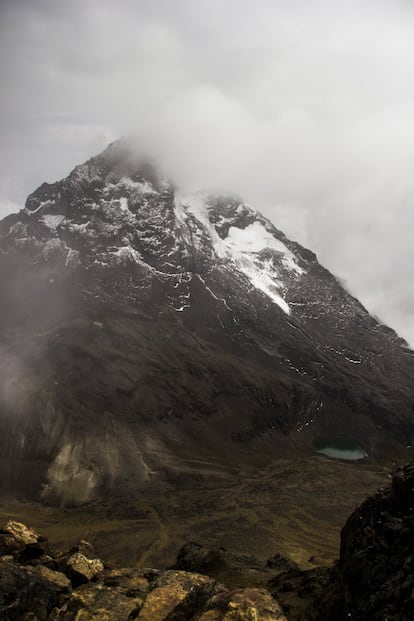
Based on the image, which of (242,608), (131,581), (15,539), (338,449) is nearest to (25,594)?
(131,581)

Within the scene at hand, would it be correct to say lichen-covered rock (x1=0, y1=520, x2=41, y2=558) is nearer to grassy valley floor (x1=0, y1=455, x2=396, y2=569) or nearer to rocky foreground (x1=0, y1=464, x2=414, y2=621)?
rocky foreground (x1=0, y1=464, x2=414, y2=621)

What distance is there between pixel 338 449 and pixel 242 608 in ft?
595

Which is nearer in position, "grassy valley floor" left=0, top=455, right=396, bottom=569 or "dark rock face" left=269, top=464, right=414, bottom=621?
"dark rock face" left=269, top=464, right=414, bottom=621

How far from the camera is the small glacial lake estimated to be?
184 meters

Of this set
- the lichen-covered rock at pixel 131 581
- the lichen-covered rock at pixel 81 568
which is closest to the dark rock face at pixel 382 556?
the lichen-covered rock at pixel 131 581

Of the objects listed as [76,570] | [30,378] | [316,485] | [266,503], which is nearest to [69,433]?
[30,378]

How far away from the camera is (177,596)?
26500mm

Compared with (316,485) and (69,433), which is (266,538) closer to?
(316,485)

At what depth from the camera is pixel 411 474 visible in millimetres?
29891

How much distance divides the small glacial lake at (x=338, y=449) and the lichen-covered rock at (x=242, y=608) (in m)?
165

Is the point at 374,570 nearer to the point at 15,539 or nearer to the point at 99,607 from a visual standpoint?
the point at 99,607

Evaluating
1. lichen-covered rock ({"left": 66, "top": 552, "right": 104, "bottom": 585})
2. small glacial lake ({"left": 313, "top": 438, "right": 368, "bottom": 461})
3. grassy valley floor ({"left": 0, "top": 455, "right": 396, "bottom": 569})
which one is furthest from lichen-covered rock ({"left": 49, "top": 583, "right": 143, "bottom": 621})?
small glacial lake ({"left": 313, "top": 438, "right": 368, "bottom": 461})

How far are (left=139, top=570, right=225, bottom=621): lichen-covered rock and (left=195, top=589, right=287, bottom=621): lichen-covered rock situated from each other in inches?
77.0

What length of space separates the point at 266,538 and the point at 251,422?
102315 millimetres
